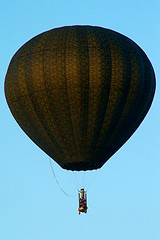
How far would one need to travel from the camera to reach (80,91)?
278ft

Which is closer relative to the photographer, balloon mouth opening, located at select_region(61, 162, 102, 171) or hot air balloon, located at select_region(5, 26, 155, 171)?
hot air balloon, located at select_region(5, 26, 155, 171)

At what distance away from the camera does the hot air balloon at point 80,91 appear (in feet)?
279

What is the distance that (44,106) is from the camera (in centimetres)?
8556

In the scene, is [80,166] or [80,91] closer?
[80,91]

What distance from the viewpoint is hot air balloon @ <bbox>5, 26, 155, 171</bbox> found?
84.9 meters

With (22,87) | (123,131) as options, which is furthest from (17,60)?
(123,131)

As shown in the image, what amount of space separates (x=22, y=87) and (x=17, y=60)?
2.24m

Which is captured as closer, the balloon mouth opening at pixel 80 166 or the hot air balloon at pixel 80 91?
the hot air balloon at pixel 80 91

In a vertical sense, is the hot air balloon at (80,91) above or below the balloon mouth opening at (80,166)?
above

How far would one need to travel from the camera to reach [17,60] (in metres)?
87.4

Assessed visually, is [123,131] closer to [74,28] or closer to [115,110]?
[115,110]

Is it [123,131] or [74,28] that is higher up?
[74,28]

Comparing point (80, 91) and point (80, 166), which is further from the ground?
point (80, 91)

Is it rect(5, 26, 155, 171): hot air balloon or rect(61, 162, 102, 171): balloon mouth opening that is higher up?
rect(5, 26, 155, 171): hot air balloon
